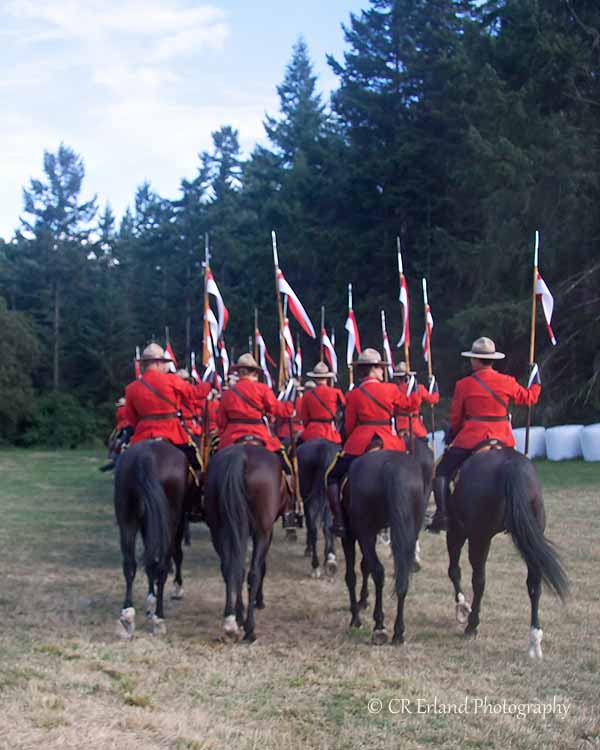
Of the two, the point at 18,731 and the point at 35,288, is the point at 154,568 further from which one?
the point at 35,288

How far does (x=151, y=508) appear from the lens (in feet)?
25.8

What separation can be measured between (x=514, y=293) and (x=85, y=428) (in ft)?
88.2

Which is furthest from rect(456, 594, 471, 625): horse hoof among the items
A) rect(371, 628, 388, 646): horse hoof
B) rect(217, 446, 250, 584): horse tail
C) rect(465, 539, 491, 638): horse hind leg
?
rect(217, 446, 250, 584): horse tail

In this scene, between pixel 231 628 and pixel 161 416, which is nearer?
pixel 231 628

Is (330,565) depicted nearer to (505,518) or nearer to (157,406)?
(157,406)

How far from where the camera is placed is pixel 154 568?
8172mm

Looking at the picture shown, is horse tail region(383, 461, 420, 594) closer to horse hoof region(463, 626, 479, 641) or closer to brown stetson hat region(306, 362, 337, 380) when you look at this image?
horse hoof region(463, 626, 479, 641)

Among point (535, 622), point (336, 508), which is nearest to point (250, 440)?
point (336, 508)

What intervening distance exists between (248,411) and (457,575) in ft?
8.01

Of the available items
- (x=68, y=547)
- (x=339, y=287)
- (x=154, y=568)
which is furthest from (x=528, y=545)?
(x=339, y=287)

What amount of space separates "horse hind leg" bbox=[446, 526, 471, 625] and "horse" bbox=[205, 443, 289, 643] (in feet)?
5.39

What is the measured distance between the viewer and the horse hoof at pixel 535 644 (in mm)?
7160

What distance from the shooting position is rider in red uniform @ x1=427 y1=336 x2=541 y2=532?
8273mm

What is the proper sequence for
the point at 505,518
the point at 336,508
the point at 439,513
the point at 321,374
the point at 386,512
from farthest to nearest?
the point at 321,374 → the point at 439,513 → the point at 336,508 → the point at 386,512 → the point at 505,518
